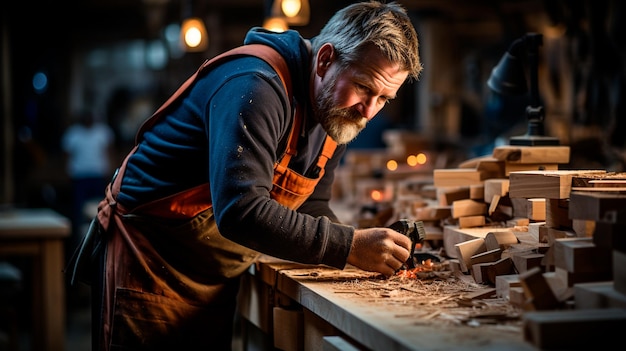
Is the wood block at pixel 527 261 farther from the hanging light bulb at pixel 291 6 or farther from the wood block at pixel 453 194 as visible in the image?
the hanging light bulb at pixel 291 6

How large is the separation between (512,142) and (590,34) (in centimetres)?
294

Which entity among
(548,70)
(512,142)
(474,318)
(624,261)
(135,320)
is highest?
(548,70)

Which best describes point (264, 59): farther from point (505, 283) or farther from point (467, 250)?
point (505, 283)

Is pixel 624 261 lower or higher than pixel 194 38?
lower

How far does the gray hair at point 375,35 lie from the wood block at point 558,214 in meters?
0.74

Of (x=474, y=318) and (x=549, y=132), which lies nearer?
(x=474, y=318)

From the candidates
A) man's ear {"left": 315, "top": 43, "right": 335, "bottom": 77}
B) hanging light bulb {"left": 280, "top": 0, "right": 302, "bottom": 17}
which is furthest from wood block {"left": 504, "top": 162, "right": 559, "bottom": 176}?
hanging light bulb {"left": 280, "top": 0, "right": 302, "bottom": 17}

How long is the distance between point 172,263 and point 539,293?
1.54 metres

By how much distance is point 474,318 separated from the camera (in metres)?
2.35

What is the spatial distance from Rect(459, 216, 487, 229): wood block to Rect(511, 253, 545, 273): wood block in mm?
645

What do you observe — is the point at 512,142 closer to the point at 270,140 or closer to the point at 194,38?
the point at 270,140

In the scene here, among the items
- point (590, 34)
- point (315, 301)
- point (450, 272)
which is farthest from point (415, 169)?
point (315, 301)

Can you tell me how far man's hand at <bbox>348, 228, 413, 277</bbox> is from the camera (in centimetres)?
294

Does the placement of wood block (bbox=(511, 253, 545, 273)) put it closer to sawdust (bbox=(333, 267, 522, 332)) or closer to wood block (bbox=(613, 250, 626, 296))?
sawdust (bbox=(333, 267, 522, 332))
